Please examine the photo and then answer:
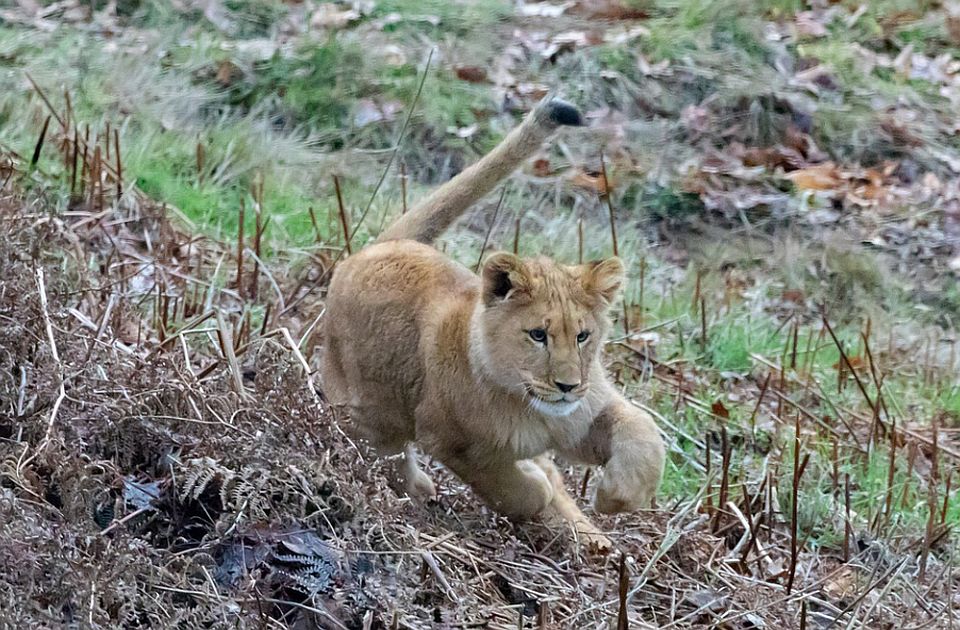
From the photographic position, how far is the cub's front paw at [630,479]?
171 inches

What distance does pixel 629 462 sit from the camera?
4.38 meters

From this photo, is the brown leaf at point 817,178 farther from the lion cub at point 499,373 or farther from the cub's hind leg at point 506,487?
the cub's hind leg at point 506,487

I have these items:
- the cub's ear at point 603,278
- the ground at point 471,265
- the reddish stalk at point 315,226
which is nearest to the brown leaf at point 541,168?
the ground at point 471,265

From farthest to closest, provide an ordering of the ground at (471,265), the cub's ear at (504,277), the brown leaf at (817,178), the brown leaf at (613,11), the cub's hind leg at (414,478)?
the brown leaf at (613,11)
the brown leaf at (817,178)
the cub's hind leg at (414,478)
the cub's ear at (504,277)
the ground at (471,265)

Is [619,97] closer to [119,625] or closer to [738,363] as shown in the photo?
[738,363]

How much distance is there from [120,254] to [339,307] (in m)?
1.63

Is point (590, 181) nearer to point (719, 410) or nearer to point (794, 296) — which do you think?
point (794, 296)

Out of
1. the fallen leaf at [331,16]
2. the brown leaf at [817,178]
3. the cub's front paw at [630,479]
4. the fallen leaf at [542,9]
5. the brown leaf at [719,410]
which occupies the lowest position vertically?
the brown leaf at [817,178]

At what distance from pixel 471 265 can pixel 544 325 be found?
3.32 m

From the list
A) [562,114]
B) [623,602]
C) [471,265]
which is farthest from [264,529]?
[471,265]

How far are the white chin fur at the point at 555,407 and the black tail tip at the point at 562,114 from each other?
1.10 metres

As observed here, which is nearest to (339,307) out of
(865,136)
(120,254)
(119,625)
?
(120,254)

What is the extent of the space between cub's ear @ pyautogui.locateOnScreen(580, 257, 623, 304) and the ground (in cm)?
73

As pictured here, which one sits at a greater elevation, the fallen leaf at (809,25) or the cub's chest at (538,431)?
the cub's chest at (538,431)
